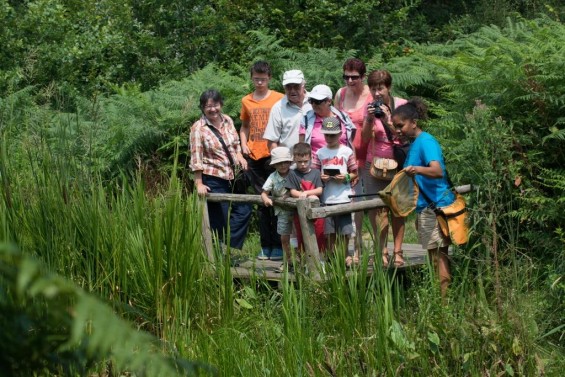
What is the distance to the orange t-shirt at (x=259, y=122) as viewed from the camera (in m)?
9.06

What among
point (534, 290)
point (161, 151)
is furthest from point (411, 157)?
point (161, 151)

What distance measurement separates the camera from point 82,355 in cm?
163

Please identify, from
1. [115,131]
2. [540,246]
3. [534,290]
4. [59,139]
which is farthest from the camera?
[115,131]

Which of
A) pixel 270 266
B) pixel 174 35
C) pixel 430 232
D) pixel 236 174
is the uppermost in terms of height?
pixel 430 232

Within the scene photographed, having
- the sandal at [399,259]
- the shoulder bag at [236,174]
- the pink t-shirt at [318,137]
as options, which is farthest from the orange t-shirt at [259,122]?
the sandal at [399,259]

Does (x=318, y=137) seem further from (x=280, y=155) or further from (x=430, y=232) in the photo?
(x=430, y=232)

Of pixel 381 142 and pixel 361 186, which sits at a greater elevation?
pixel 381 142

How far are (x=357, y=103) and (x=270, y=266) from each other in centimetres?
152

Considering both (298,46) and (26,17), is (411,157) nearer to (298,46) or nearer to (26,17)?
(298,46)

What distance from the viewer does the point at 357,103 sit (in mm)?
8617

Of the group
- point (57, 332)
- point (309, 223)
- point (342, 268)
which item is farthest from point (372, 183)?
point (57, 332)

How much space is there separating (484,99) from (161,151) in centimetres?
462

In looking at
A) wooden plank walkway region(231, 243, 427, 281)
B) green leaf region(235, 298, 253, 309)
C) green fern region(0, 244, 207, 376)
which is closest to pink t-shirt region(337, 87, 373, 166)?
wooden plank walkway region(231, 243, 427, 281)

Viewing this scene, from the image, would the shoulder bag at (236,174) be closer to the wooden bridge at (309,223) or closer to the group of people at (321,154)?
the group of people at (321,154)
